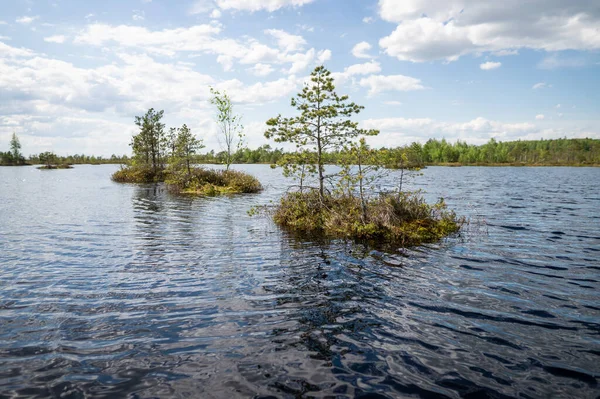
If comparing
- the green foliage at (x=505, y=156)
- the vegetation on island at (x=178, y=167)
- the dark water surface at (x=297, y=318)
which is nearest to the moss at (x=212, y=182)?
the vegetation on island at (x=178, y=167)

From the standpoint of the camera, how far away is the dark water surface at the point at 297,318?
5.59 meters

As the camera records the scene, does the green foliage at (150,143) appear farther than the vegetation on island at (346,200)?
Yes

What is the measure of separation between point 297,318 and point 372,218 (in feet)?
31.0

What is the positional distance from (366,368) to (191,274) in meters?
6.93

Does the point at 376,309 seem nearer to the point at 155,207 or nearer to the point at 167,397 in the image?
the point at 167,397

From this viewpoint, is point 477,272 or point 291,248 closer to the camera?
point 477,272

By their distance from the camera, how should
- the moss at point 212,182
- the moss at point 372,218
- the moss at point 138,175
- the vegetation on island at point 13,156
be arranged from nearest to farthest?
the moss at point 372,218 < the moss at point 212,182 < the moss at point 138,175 < the vegetation on island at point 13,156

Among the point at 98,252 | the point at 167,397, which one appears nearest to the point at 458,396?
the point at 167,397

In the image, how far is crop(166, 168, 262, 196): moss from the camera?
4044 centimetres

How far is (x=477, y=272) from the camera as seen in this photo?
439 inches

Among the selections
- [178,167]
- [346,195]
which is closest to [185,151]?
[178,167]

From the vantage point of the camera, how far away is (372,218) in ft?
54.0

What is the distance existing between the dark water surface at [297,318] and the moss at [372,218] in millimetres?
1591

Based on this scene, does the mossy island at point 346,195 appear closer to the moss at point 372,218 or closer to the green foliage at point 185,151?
the moss at point 372,218
